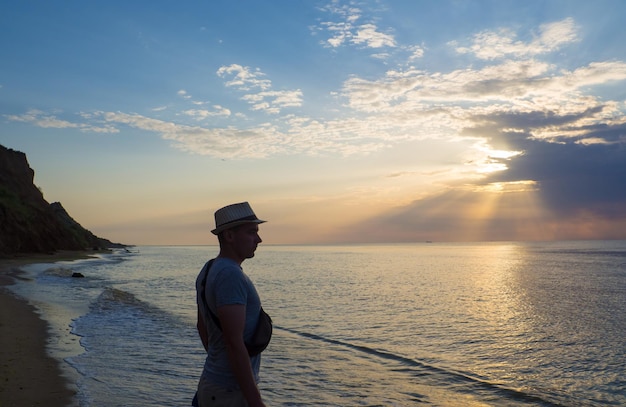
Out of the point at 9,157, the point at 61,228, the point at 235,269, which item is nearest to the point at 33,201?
the point at 9,157

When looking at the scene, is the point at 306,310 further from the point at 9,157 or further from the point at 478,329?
the point at 9,157

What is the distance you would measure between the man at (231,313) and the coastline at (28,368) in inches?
244

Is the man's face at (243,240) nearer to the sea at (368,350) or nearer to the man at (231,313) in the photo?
the man at (231,313)

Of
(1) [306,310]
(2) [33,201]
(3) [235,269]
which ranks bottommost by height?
(1) [306,310]

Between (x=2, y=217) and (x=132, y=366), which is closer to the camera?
(x=132, y=366)

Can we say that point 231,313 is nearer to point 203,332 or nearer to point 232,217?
point 232,217

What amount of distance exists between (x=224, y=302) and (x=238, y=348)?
0.31m

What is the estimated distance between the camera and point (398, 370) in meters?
13.2

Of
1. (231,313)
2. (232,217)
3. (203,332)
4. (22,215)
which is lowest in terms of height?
(203,332)

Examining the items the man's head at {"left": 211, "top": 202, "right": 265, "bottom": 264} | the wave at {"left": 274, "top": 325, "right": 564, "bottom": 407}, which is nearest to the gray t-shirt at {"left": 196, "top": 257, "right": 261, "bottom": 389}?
the man's head at {"left": 211, "top": 202, "right": 265, "bottom": 264}

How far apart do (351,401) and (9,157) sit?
74.8 m

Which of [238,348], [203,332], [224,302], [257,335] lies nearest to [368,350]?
[203,332]

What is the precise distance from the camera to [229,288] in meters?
3.33

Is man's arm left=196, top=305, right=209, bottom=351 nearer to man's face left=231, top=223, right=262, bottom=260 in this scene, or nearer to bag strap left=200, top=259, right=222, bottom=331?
bag strap left=200, top=259, right=222, bottom=331
